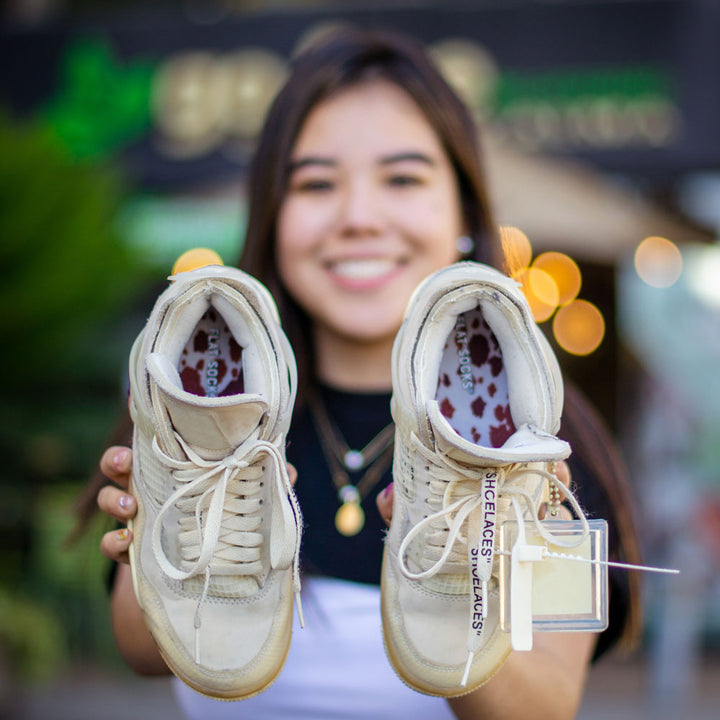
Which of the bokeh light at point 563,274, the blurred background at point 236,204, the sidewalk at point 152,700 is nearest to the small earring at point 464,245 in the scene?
the blurred background at point 236,204

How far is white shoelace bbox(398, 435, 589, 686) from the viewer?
0.92 metres

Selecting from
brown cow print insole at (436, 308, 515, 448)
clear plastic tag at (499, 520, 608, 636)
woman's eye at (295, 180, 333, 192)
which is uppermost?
woman's eye at (295, 180, 333, 192)

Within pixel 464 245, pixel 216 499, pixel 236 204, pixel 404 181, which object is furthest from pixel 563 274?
pixel 216 499

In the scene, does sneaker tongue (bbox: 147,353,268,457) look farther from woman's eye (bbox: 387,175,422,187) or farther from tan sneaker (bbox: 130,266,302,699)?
woman's eye (bbox: 387,175,422,187)

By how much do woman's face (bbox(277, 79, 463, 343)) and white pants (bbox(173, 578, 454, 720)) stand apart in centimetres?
43

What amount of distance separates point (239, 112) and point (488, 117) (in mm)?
1287

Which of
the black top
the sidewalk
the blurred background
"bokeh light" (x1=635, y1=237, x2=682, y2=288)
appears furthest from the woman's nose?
"bokeh light" (x1=635, y1=237, x2=682, y2=288)

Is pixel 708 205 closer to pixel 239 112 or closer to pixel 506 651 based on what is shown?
pixel 239 112

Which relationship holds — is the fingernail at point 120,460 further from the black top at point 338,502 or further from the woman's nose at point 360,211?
the woman's nose at point 360,211

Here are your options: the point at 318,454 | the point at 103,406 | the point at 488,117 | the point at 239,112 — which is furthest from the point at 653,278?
the point at 318,454

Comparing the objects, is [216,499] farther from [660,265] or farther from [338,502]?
[660,265]

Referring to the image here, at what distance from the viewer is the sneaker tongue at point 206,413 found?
91 centimetres

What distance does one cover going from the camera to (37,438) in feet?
14.0

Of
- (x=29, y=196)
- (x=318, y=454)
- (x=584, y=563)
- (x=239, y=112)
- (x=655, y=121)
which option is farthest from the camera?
(x=239, y=112)
